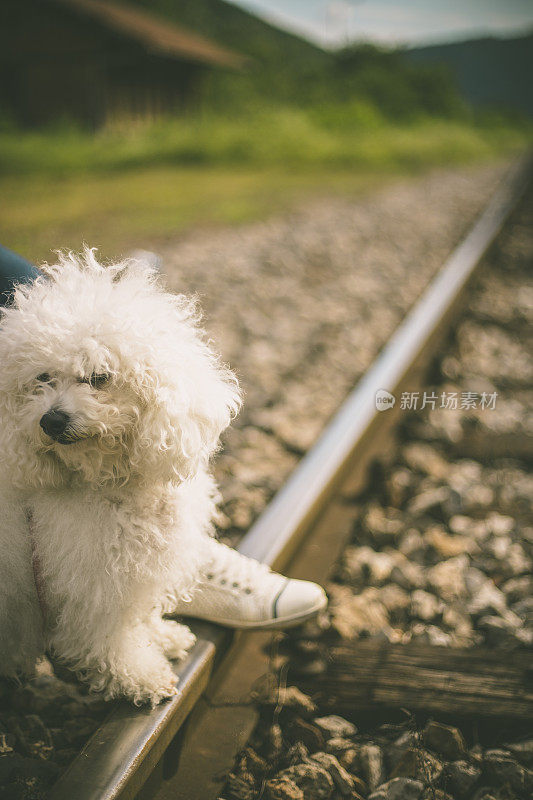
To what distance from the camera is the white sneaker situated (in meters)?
2.17

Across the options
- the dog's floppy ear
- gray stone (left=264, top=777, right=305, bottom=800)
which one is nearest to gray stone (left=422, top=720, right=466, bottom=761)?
gray stone (left=264, top=777, right=305, bottom=800)

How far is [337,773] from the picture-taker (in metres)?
1.86

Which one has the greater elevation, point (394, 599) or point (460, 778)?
point (394, 599)

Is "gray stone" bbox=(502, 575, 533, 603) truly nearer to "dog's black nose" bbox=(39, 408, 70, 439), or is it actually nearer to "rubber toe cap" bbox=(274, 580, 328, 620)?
"rubber toe cap" bbox=(274, 580, 328, 620)

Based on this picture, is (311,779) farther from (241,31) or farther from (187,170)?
(241,31)

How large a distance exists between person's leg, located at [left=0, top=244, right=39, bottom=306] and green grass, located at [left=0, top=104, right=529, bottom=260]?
383 centimetres

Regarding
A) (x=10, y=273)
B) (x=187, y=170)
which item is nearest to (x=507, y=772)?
(x=10, y=273)

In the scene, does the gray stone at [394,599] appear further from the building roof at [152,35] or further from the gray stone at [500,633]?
the building roof at [152,35]

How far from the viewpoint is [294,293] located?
21.6 feet

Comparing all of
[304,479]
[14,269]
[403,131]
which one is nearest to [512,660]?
[304,479]

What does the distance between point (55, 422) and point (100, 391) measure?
0.16m

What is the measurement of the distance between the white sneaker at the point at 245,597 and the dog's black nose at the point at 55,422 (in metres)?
0.81

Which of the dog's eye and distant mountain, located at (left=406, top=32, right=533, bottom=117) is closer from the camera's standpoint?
the dog's eye

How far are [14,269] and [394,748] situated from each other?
6.91ft
